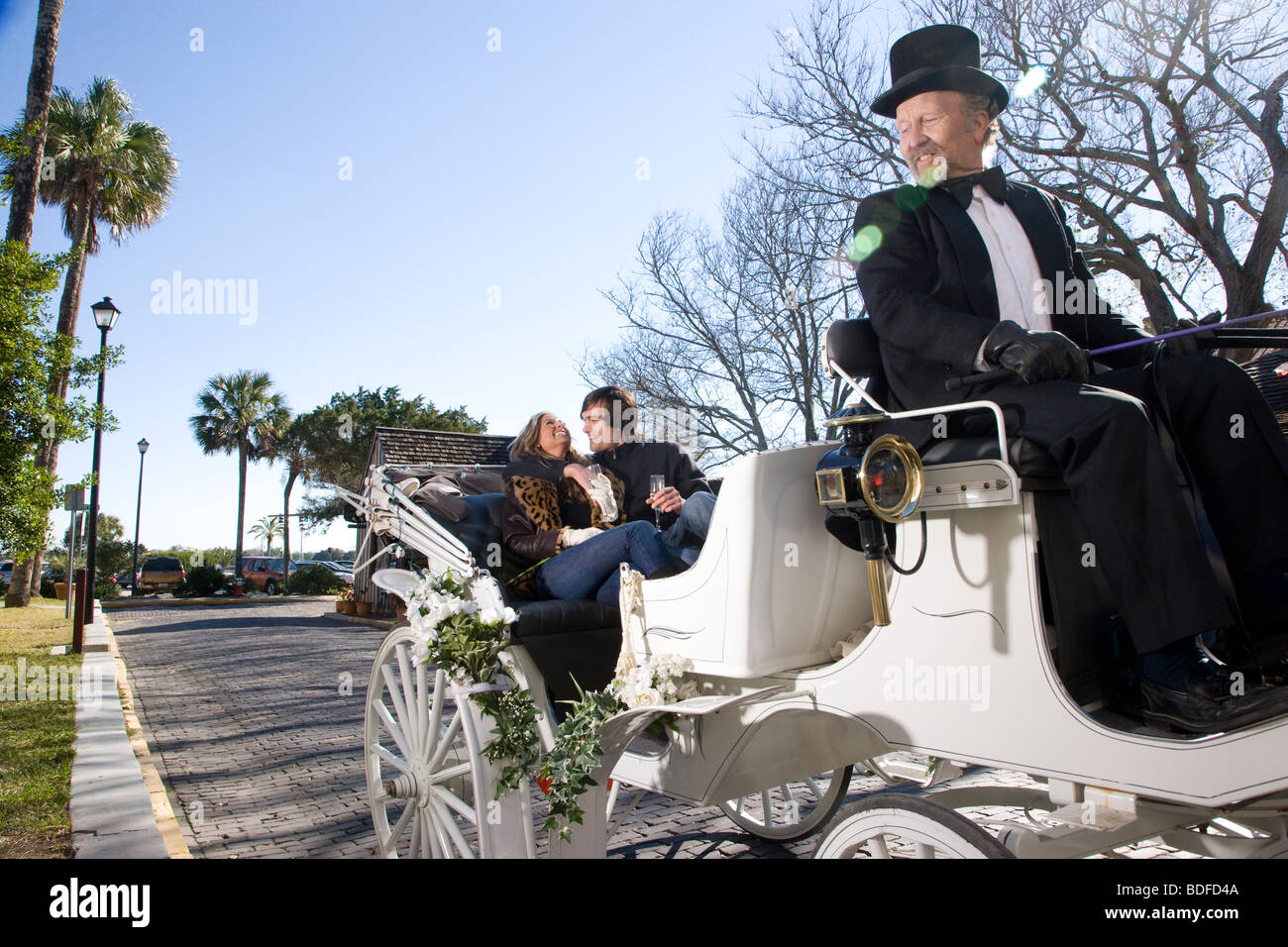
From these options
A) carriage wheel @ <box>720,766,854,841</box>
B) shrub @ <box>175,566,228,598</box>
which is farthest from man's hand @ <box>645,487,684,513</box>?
shrub @ <box>175,566,228,598</box>

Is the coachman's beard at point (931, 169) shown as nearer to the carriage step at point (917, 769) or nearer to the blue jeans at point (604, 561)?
the blue jeans at point (604, 561)

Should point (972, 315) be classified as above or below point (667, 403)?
below

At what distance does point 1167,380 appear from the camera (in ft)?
7.23

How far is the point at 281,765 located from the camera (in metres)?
6.40

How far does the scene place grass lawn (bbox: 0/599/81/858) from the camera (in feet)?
13.2

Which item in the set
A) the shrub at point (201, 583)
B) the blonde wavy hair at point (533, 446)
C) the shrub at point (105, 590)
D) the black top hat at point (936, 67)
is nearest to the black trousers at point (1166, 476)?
the black top hat at point (936, 67)

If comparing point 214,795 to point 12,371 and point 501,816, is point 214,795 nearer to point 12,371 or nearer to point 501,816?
point 501,816

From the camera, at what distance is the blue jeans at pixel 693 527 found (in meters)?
3.33

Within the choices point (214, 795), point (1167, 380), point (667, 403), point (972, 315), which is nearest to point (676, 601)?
point (972, 315)

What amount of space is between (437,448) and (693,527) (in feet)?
71.8

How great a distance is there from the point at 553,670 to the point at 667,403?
14481 millimetres

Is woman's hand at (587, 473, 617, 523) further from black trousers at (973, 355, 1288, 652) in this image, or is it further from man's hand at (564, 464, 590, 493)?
black trousers at (973, 355, 1288, 652)

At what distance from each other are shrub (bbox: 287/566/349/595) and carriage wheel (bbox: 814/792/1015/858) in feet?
127

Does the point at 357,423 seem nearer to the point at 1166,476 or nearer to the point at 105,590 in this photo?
the point at 105,590
